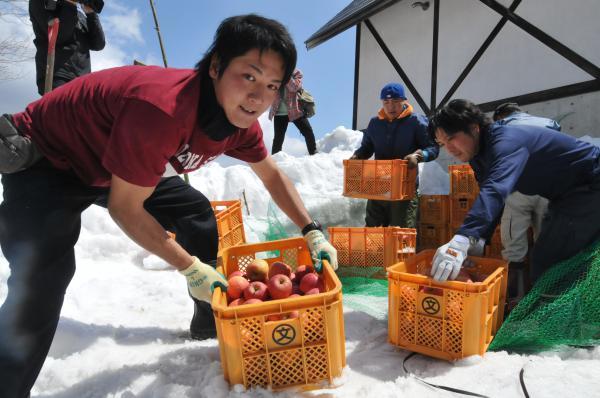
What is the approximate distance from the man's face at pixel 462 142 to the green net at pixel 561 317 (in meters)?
0.98

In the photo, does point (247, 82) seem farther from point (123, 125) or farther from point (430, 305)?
point (430, 305)

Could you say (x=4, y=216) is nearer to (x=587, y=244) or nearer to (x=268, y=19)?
(x=268, y=19)

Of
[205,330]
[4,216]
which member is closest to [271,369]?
[205,330]

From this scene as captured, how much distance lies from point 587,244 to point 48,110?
3298 mm

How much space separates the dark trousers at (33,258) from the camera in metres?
1.66

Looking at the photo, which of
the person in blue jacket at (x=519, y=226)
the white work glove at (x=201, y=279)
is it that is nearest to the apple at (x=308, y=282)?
the white work glove at (x=201, y=279)

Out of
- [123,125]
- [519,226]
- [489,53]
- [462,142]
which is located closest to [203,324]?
[123,125]

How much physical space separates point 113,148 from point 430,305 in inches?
76.0

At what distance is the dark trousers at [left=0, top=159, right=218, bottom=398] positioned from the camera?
5.45ft

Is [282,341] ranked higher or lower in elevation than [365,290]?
higher

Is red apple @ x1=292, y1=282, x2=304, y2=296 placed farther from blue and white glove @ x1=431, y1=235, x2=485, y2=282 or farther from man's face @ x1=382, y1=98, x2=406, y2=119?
man's face @ x1=382, y1=98, x2=406, y2=119

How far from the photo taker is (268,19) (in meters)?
1.76

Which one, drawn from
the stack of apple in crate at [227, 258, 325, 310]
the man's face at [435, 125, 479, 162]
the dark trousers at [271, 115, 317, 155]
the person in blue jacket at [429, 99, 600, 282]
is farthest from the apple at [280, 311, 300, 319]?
the dark trousers at [271, 115, 317, 155]

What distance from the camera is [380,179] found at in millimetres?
4242
